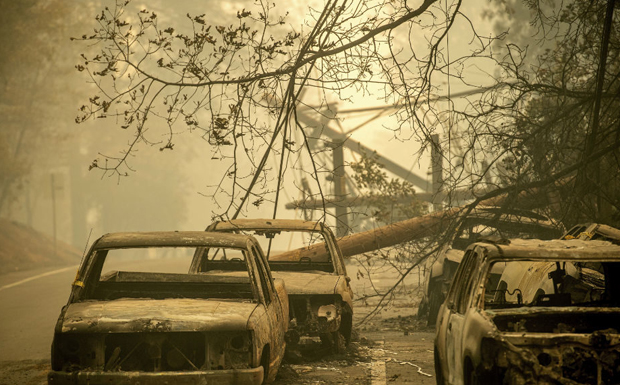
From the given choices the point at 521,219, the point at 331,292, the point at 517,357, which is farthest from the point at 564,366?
the point at 521,219

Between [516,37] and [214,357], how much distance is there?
39.1 meters

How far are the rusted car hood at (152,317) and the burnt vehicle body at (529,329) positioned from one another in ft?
5.15

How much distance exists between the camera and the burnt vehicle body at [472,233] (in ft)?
39.1

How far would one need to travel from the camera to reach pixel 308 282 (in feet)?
31.5

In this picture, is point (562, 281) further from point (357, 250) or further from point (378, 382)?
point (357, 250)

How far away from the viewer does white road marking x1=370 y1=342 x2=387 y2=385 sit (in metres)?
8.34

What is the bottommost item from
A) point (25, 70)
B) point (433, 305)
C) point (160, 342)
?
point (433, 305)

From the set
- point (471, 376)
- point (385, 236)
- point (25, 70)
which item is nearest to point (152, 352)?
point (471, 376)

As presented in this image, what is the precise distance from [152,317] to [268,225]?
4.18 m

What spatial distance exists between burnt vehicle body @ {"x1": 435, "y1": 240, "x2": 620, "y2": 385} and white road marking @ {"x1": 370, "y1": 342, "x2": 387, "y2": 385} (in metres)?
1.79

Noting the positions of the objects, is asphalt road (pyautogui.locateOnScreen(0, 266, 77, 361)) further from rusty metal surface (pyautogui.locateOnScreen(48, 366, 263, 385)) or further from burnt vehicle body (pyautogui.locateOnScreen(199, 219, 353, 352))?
rusty metal surface (pyautogui.locateOnScreen(48, 366, 263, 385))

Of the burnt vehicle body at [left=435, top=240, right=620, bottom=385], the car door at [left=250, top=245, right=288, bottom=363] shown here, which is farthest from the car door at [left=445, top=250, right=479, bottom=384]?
the car door at [left=250, top=245, right=288, bottom=363]

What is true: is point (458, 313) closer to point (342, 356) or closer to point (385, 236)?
point (342, 356)

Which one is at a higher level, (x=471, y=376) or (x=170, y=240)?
(x=170, y=240)
